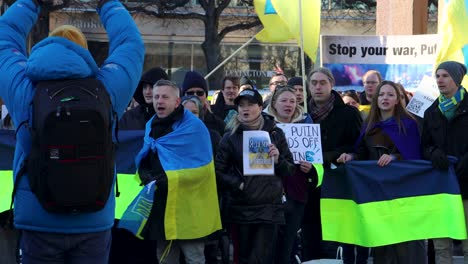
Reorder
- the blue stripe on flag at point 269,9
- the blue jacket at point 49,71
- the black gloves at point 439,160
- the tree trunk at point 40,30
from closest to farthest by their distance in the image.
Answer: the blue jacket at point 49,71
the black gloves at point 439,160
the blue stripe on flag at point 269,9
the tree trunk at point 40,30

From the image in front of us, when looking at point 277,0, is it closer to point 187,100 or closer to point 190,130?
point 187,100

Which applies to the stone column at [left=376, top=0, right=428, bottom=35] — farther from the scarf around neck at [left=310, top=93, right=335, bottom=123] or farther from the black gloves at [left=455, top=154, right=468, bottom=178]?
the black gloves at [left=455, top=154, right=468, bottom=178]

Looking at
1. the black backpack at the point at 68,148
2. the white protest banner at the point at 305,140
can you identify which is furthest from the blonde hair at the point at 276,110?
the black backpack at the point at 68,148

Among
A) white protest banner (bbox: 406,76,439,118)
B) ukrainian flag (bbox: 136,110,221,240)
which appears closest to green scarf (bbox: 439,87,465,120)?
white protest banner (bbox: 406,76,439,118)

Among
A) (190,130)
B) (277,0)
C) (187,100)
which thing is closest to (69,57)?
(190,130)

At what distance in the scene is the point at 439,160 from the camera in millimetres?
7574

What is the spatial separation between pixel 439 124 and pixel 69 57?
4.31 metres

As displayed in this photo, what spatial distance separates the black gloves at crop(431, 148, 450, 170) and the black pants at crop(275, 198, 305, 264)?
123 centimetres

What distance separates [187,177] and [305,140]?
4.06 ft

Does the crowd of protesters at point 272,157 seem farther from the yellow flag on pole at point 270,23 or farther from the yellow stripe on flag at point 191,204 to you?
the yellow flag on pole at point 270,23

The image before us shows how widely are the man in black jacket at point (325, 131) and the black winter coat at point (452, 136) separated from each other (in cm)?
77

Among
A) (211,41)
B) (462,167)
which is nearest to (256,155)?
(462,167)

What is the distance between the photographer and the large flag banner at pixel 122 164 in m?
7.98

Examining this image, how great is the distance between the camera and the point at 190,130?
7285 millimetres
